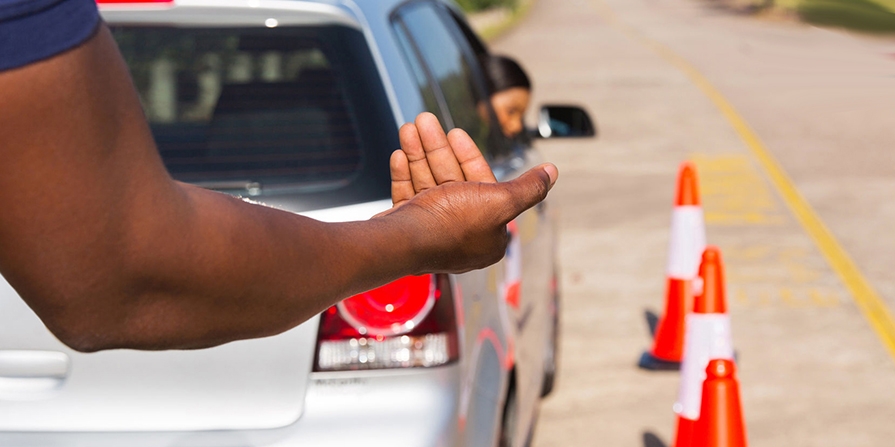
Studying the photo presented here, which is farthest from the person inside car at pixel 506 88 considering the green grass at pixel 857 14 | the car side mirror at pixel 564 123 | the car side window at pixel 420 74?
the green grass at pixel 857 14

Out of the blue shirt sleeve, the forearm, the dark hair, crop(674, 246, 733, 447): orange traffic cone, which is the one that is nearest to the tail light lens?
the forearm

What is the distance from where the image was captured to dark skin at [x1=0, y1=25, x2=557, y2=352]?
3.65ft

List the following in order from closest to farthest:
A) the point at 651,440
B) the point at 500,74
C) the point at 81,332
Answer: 1. the point at 81,332
2. the point at 651,440
3. the point at 500,74

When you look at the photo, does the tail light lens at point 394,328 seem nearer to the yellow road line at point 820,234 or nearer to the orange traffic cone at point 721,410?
the orange traffic cone at point 721,410

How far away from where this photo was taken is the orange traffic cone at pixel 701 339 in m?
3.94

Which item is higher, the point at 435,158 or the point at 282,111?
the point at 435,158

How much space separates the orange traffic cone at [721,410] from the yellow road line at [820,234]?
3.04m

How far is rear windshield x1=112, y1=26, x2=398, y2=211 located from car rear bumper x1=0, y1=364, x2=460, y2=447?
420mm

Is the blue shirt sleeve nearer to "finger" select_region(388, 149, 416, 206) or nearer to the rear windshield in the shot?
"finger" select_region(388, 149, 416, 206)

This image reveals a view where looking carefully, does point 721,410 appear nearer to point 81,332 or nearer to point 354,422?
point 354,422

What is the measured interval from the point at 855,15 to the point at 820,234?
839cm

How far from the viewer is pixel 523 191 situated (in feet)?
5.30

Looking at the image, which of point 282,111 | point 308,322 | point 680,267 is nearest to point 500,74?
point 680,267

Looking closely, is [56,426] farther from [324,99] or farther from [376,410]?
[324,99]
